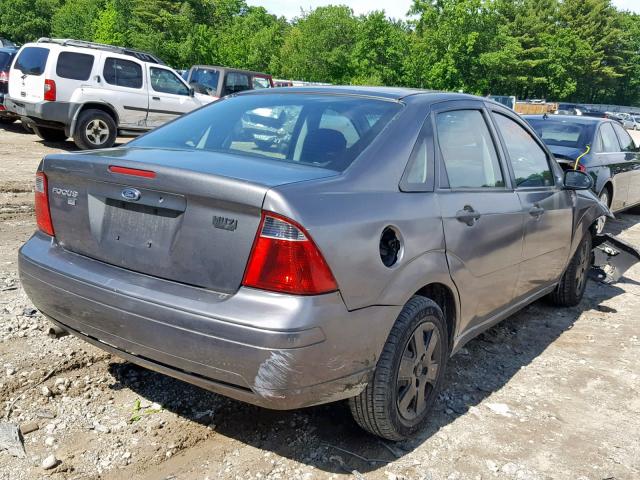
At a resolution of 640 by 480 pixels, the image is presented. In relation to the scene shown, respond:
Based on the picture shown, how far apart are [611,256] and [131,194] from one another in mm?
4781

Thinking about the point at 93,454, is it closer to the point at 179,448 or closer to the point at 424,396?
the point at 179,448

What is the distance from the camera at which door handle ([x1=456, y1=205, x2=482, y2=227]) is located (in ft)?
10.8

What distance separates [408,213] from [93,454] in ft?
5.91

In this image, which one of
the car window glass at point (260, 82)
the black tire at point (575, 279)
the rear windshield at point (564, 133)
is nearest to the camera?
the black tire at point (575, 279)

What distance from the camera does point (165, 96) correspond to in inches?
546

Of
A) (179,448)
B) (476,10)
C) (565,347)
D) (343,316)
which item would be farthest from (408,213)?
(476,10)

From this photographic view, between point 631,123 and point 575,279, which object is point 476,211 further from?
point 631,123

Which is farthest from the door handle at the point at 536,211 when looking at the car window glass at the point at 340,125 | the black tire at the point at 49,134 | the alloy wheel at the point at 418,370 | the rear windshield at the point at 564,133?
the black tire at the point at 49,134

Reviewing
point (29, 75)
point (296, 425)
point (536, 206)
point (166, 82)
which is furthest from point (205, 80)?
point (296, 425)

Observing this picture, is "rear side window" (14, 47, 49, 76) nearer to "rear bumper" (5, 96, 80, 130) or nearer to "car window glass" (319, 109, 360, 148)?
"rear bumper" (5, 96, 80, 130)

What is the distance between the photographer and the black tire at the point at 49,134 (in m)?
13.1

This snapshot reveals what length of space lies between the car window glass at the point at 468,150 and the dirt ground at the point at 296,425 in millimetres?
1262

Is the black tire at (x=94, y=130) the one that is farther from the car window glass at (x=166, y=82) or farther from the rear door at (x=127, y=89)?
the car window glass at (x=166, y=82)

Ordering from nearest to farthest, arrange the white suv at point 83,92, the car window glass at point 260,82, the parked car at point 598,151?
1. the parked car at point 598,151
2. the white suv at point 83,92
3. the car window glass at point 260,82
